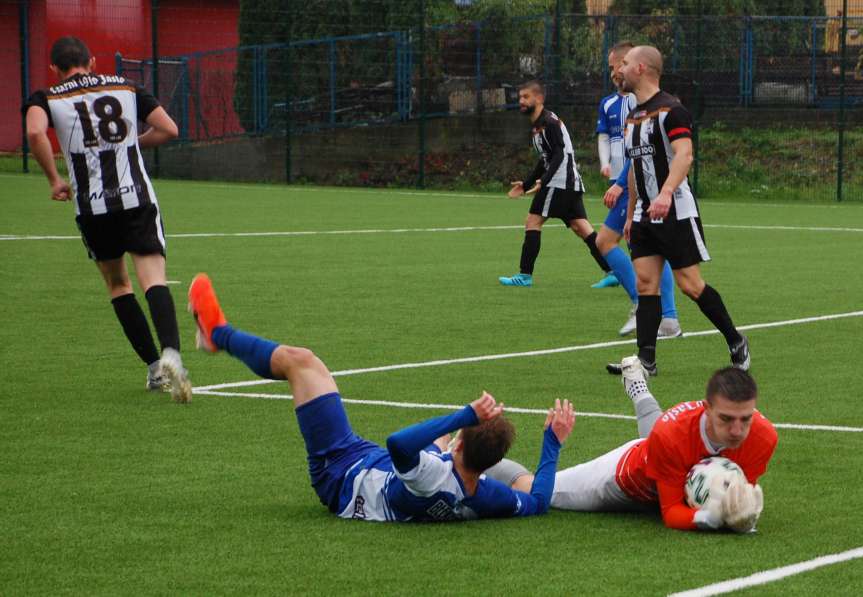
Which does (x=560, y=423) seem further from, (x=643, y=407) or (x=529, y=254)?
(x=529, y=254)

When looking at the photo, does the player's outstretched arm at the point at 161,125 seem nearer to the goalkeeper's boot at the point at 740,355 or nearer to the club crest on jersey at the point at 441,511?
the goalkeeper's boot at the point at 740,355

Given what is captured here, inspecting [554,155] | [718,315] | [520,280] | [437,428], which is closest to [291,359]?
[437,428]

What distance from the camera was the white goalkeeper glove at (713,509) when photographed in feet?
18.5

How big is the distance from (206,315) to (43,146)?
8.95ft

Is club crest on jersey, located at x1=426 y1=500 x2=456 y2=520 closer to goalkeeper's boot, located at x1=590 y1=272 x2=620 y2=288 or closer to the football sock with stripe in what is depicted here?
the football sock with stripe

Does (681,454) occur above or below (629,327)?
above

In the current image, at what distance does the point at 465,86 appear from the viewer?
1387 inches

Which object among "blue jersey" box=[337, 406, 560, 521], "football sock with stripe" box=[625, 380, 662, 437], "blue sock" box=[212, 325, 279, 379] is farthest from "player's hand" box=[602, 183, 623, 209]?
"blue jersey" box=[337, 406, 560, 521]

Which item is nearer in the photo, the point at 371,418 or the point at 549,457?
the point at 549,457

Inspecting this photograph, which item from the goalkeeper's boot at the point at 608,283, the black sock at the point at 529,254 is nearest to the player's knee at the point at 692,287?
the goalkeeper's boot at the point at 608,283

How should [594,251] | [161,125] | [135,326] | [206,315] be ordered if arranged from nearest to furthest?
[206,315]
[161,125]
[135,326]
[594,251]

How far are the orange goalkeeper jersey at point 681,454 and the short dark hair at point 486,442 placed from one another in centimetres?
59

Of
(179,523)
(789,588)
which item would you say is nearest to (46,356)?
(179,523)

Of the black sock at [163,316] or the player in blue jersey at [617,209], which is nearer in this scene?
the black sock at [163,316]
